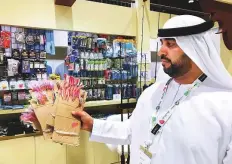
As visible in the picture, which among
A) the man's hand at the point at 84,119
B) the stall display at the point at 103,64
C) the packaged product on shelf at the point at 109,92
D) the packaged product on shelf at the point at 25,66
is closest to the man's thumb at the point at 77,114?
the man's hand at the point at 84,119

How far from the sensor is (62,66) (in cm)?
344

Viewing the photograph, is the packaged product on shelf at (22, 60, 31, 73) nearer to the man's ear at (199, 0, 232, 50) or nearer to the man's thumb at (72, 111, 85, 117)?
the man's thumb at (72, 111, 85, 117)

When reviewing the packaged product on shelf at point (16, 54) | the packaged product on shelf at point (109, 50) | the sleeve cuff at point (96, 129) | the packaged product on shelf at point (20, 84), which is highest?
the packaged product on shelf at point (109, 50)

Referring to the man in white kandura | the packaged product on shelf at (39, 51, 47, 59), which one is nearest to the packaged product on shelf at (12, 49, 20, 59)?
the packaged product on shelf at (39, 51, 47, 59)

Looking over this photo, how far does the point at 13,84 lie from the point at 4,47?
0.45m

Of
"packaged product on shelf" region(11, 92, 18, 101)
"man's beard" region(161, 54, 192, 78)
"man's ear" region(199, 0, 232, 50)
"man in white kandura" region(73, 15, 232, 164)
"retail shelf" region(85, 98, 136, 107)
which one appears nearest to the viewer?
"man in white kandura" region(73, 15, 232, 164)

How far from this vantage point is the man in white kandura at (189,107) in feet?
4.27

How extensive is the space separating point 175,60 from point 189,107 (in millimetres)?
279

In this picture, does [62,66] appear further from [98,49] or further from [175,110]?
[175,110]

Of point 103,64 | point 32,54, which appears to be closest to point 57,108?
point 32,54

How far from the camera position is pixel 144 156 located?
147cm

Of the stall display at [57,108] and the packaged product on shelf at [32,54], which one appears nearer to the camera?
the stall display at [57,108]

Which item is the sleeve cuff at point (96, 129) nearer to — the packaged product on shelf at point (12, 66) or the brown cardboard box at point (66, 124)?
the brown cardboard box at point (66, 124)

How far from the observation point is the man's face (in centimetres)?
142
